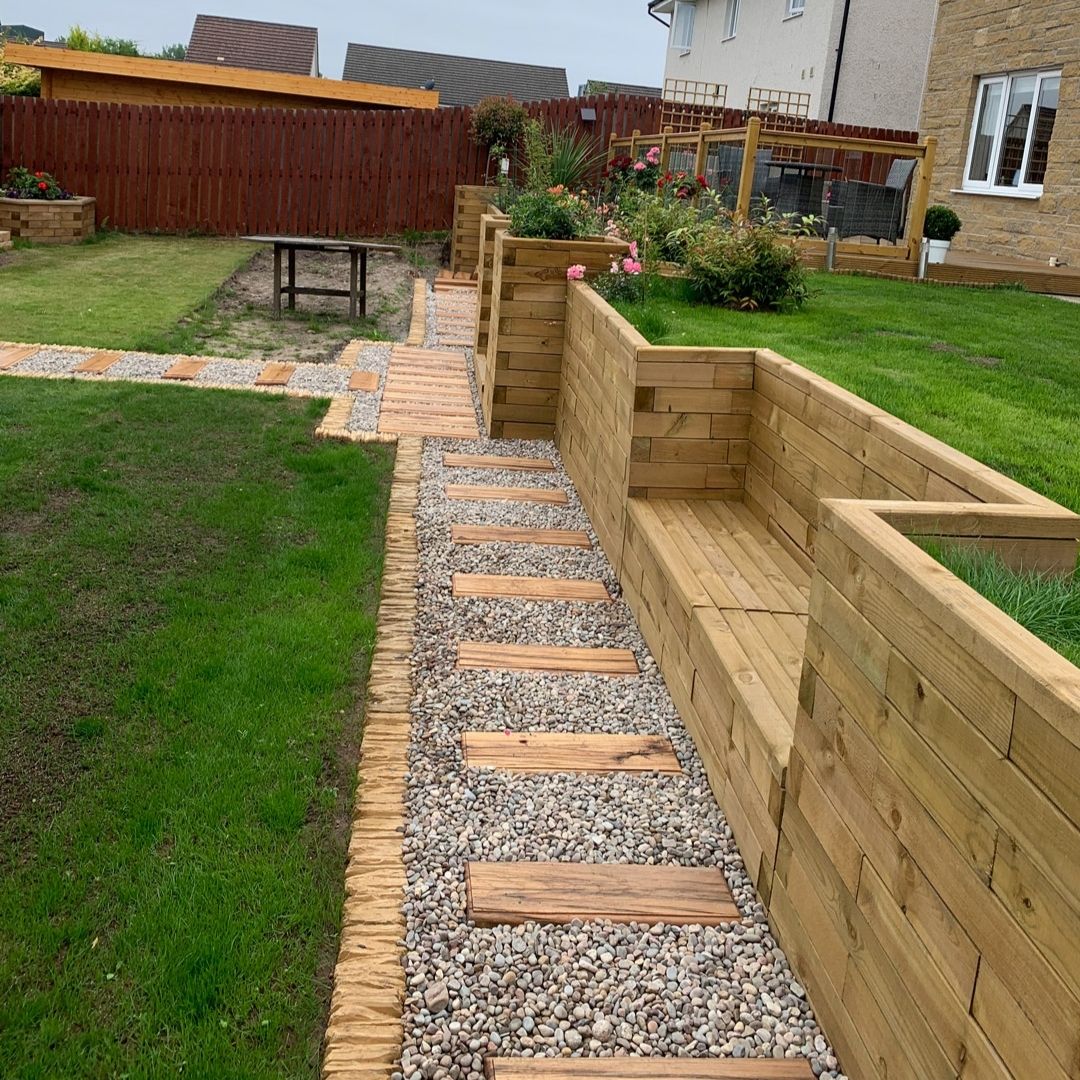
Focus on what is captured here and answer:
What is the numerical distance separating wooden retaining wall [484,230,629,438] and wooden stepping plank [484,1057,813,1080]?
16.5 feet

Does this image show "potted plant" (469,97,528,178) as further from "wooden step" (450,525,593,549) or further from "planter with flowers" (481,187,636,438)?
"wooden step" (450,525,593,549)

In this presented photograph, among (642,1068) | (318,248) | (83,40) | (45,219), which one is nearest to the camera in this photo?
(642,1068)

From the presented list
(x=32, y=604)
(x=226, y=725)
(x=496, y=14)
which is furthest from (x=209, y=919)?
(x=496, y=14)

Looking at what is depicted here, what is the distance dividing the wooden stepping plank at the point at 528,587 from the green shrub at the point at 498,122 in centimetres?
1304

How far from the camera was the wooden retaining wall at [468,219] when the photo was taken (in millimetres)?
14508

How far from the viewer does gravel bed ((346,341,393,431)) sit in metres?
6.86

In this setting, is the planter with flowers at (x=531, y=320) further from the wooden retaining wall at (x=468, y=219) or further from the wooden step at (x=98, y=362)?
the wooden retaining wall at (x=468, y=219)

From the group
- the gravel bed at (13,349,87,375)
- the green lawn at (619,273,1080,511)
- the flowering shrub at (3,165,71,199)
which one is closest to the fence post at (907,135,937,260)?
the green lawn at (619,273,1080,511)

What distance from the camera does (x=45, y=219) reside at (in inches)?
595

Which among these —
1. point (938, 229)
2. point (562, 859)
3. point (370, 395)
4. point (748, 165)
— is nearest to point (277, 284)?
point (370, 395)

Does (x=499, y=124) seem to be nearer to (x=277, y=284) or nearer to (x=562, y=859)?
(x=277, y=284)

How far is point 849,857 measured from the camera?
2180 mm

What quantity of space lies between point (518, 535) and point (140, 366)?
3800 millimetres

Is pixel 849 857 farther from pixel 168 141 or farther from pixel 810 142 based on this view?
pixel 168 141
